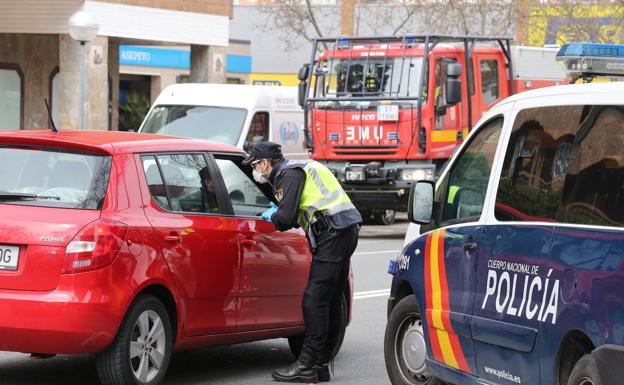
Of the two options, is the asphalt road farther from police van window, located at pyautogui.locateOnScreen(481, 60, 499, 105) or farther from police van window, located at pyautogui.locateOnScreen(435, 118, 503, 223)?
police van window, located at pyautogui.locateOnScreen(481, 60, 499, 105)

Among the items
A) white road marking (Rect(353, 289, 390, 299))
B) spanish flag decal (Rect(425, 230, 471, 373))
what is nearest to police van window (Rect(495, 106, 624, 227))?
spanish flag decal (Rect(425, 230, 471, 373))

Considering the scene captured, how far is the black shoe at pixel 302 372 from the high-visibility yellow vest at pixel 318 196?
0.86 metres

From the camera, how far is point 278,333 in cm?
905

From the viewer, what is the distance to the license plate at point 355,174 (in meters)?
20.9

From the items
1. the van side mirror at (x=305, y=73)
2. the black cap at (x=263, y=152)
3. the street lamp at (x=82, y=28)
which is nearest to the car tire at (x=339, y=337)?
the black cap at (x=263, y=152)

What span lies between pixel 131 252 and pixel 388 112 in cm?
1334

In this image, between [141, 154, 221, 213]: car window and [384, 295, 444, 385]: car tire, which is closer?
[384, 295, 444, 385]: car tire

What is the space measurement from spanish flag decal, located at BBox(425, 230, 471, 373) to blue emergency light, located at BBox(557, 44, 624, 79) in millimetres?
1194

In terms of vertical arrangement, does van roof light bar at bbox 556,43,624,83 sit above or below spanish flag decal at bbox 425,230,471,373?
above

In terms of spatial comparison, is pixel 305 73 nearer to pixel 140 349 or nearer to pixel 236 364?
pixel 236 364

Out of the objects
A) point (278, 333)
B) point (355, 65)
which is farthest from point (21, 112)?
point (278, 333)

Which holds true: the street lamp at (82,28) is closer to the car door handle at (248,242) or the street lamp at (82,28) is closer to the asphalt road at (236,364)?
the asphalt road at (236,364)

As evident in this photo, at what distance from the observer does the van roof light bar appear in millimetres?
6879

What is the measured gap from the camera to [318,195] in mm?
8516
